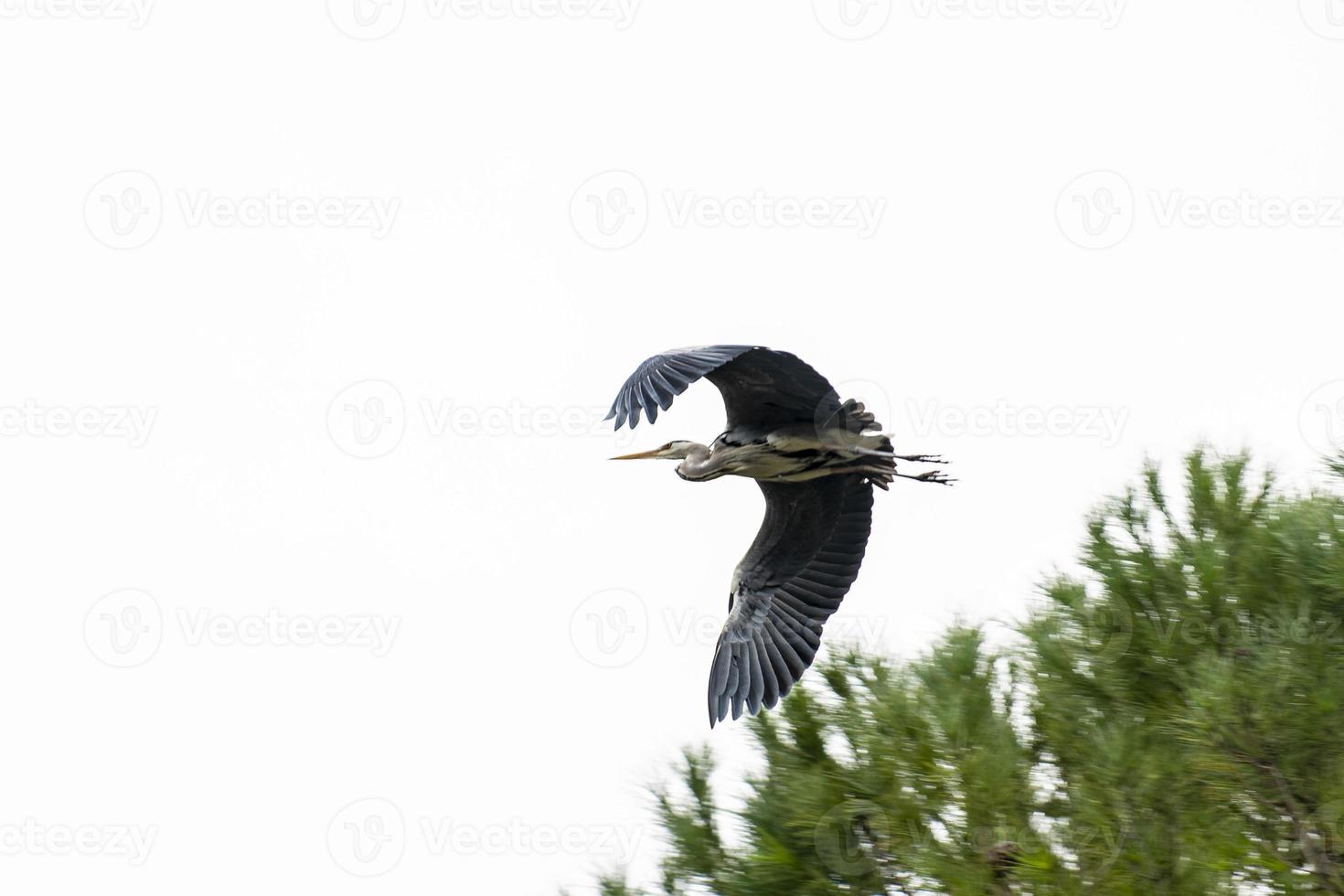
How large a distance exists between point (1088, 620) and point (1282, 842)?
1284 millimetres

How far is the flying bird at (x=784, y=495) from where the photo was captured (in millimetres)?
7707

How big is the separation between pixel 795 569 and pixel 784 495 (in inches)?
15.2

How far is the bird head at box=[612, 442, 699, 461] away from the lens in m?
8.33

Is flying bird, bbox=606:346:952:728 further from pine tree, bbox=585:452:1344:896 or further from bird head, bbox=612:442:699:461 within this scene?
pine tree, bbox=585:452:1344:896

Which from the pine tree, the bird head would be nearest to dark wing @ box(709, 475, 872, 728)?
the bird head

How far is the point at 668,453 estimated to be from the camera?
8516 millimetres

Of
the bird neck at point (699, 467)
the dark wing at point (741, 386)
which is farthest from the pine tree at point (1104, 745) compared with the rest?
the bird neck at point (699, 467)

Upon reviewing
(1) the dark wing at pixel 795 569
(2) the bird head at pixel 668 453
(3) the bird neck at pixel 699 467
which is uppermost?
(2) the bird head at pixel 668 453

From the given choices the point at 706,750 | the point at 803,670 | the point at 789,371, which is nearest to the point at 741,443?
the point at 789,371

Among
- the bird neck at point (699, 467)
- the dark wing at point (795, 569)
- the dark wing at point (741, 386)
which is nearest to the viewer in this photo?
the dark wing at point (741, 386)

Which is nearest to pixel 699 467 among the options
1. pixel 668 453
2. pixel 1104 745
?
pixel 668 453

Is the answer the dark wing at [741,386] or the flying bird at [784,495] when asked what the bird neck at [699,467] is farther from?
the dark wing at [741,386]

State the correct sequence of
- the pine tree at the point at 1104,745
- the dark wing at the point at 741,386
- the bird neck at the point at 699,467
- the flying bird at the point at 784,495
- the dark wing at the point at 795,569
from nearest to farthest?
the pine tree at the point at 1104,745
the dark wing at the point at 741,386
the flying bird at the point at 784,495
the bird neck at the point at 699,467
the dark wing at the point at 795,569

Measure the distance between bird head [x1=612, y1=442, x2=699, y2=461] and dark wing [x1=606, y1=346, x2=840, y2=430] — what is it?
1.18 feet
